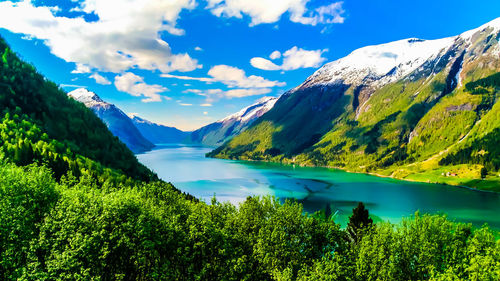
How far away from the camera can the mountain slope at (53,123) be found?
84.0 meters

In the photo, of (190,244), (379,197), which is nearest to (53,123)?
(190,244)

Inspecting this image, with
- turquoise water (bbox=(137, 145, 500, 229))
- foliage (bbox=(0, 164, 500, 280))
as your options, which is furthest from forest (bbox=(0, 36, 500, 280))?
turquoise water (bbox=(137, 145, 500, 229))

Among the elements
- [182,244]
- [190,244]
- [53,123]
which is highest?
[53,123]

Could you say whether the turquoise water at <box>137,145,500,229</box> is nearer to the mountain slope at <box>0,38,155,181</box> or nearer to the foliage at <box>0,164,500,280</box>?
the mountain slope at <box>0,38,155,181</box>

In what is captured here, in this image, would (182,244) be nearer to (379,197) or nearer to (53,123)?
(53,123)

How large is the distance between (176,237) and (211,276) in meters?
5.64

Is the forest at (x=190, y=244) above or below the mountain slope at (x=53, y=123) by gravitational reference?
below

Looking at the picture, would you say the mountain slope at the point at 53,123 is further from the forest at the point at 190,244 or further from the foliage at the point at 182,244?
the foliage at the point at 182,244

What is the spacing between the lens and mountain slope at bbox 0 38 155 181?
84000mm

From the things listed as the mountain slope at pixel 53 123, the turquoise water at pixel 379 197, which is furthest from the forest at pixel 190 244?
the turquoise water at pixel 379 197

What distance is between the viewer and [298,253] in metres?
33.9

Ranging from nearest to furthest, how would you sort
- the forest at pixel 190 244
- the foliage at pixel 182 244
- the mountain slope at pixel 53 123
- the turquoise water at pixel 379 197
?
the foliage at pixel 182 244 → the forest at pixel 190 244 → the mountain slope at pixel 53 123 → the turquoise water at pixel 379 197

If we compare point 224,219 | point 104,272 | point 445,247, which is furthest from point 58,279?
point 445,247

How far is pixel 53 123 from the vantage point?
10800cm
